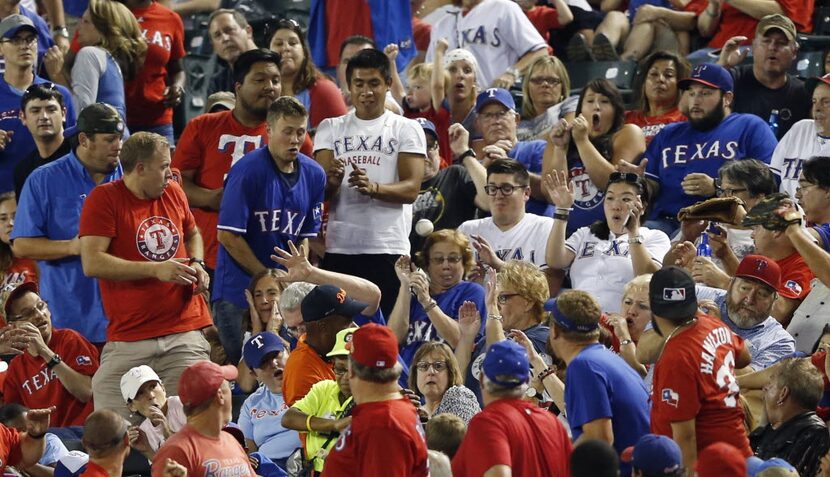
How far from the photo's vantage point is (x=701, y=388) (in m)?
7.57

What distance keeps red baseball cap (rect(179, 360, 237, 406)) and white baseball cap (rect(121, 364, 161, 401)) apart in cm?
146

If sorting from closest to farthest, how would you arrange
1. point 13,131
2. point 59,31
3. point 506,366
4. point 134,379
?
point 506,366, point 134,379, point 13,131, point 59,31

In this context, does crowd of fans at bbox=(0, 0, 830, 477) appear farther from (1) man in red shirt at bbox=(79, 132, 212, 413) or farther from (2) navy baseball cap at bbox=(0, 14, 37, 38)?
(2) navy baseball cap at bbox=(0, 14, 37, 38)

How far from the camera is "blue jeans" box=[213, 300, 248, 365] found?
10.1 m

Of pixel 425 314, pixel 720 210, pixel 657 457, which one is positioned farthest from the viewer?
pixel 425 314

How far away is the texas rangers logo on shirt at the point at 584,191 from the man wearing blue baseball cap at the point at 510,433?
14.2 ft

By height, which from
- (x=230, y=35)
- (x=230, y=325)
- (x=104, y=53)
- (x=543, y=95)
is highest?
(x=230, y=35)

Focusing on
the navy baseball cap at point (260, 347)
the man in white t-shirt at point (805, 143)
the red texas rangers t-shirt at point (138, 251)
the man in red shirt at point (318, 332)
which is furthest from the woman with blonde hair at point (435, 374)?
the man in white t-shirt at point (805, 143)

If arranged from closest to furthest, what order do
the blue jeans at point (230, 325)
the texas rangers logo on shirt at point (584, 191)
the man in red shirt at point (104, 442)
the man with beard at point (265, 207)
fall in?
the man in red shirt at point (104, 442), the man with beard at point (265, 207), the blue jeans at point (230, 325), the texas rangers logo on shirt at point (584, 191)

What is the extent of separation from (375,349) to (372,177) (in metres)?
3.75

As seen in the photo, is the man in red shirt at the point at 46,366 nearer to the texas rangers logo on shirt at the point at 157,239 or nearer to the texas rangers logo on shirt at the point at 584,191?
the texas rangers logo on shirt at the point at 157,239

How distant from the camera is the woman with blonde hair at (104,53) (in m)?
12.5

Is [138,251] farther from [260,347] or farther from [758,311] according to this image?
[758,311]

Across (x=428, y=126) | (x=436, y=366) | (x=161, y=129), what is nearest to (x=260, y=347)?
(x=436, y=366)
